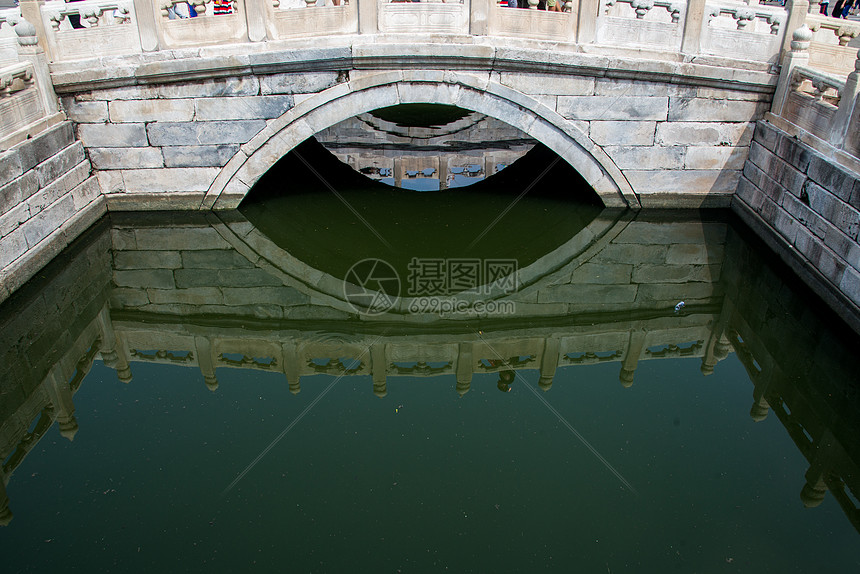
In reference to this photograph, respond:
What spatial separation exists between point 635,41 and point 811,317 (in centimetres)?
338

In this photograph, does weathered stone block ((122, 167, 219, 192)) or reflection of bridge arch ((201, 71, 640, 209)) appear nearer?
reflection of bridge arch ((201, 71, 640, 209))

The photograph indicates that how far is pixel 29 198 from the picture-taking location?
6.06 m

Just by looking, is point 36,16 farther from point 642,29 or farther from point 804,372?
point 804,372

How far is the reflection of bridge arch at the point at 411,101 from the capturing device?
6.96 m

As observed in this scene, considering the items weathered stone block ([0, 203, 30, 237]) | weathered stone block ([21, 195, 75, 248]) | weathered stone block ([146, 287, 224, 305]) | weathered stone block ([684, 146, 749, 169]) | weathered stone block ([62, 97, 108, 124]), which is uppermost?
weathered stone block ([62, 97, 108, 124])

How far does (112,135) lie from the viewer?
23.6ft

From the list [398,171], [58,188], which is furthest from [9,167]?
[398,171]

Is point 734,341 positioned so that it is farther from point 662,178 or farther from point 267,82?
point 267,82

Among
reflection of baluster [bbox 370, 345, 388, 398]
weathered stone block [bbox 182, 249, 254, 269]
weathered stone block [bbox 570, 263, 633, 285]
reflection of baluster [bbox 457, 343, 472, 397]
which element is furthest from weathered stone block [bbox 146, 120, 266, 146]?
weathered stone block [bbox 570, 263, 633, 285]

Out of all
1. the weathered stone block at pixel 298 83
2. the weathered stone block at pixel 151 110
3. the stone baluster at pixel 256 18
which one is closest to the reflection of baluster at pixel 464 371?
the weathered stone block at pixel 298 83

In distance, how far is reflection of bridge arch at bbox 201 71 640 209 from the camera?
6.96 meters

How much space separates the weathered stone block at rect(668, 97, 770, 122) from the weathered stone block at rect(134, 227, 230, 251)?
522cm

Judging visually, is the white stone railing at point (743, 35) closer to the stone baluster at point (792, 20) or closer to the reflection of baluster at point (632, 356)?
the stone baluster at point (792, 20)

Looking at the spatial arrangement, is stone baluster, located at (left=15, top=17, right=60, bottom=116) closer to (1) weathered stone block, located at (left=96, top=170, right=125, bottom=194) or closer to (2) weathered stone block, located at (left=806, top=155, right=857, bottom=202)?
(1) weathered stone block, located at (left=96, top=170, right=125, bottom=194)
